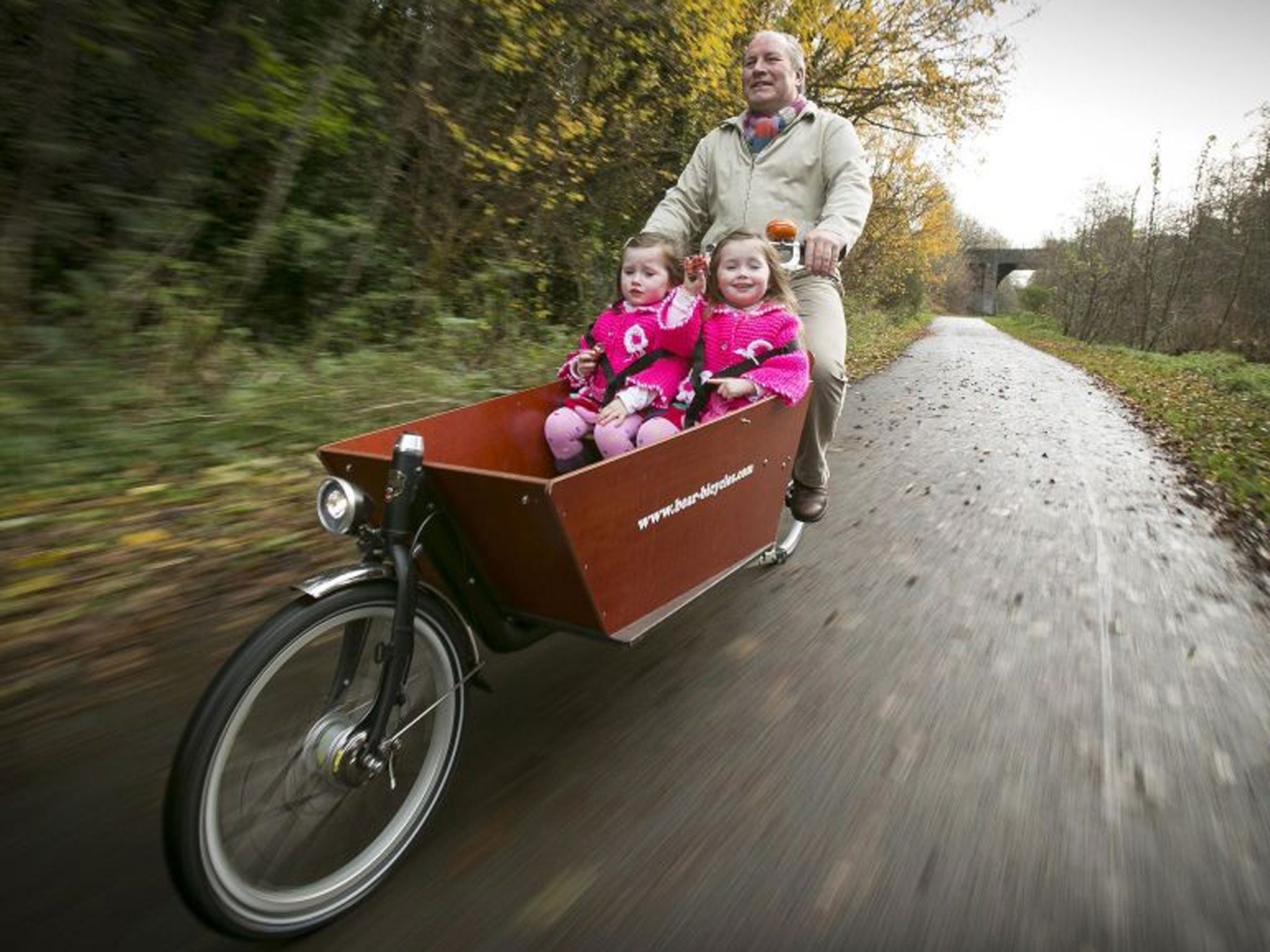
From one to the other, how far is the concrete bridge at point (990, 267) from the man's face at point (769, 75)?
241 feet

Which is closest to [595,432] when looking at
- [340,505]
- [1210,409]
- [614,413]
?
[614,413]

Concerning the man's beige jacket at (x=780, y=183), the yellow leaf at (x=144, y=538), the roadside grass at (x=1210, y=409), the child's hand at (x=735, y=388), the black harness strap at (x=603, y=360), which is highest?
the man's beige jacket at (x=780, y=183)

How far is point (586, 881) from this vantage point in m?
1.79

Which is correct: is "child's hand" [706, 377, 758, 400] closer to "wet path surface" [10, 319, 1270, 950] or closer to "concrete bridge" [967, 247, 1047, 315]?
"wet path surface" [10, 319, 1270, 950]

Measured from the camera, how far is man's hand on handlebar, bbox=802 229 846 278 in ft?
10.3

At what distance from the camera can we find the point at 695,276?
313 centimetres

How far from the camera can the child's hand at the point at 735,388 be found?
2.70 m

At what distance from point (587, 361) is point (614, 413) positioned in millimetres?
328

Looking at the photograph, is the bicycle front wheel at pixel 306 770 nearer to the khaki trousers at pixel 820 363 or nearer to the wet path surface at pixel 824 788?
the wet path surface at pixel 824 788

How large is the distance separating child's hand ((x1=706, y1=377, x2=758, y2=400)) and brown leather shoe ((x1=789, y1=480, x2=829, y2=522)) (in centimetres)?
111

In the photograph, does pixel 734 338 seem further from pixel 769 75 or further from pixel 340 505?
pixel 340 505

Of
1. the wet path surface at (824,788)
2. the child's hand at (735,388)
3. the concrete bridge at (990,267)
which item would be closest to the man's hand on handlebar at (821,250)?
the child's hand at (735,388)

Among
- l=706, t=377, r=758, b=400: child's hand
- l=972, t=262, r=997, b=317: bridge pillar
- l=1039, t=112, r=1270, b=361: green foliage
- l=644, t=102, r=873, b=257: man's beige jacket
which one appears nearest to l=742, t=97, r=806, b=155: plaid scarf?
l=644, t=102, r=873, b=257: man's beige jacket

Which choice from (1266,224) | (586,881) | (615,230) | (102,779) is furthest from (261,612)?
(1266,224)
